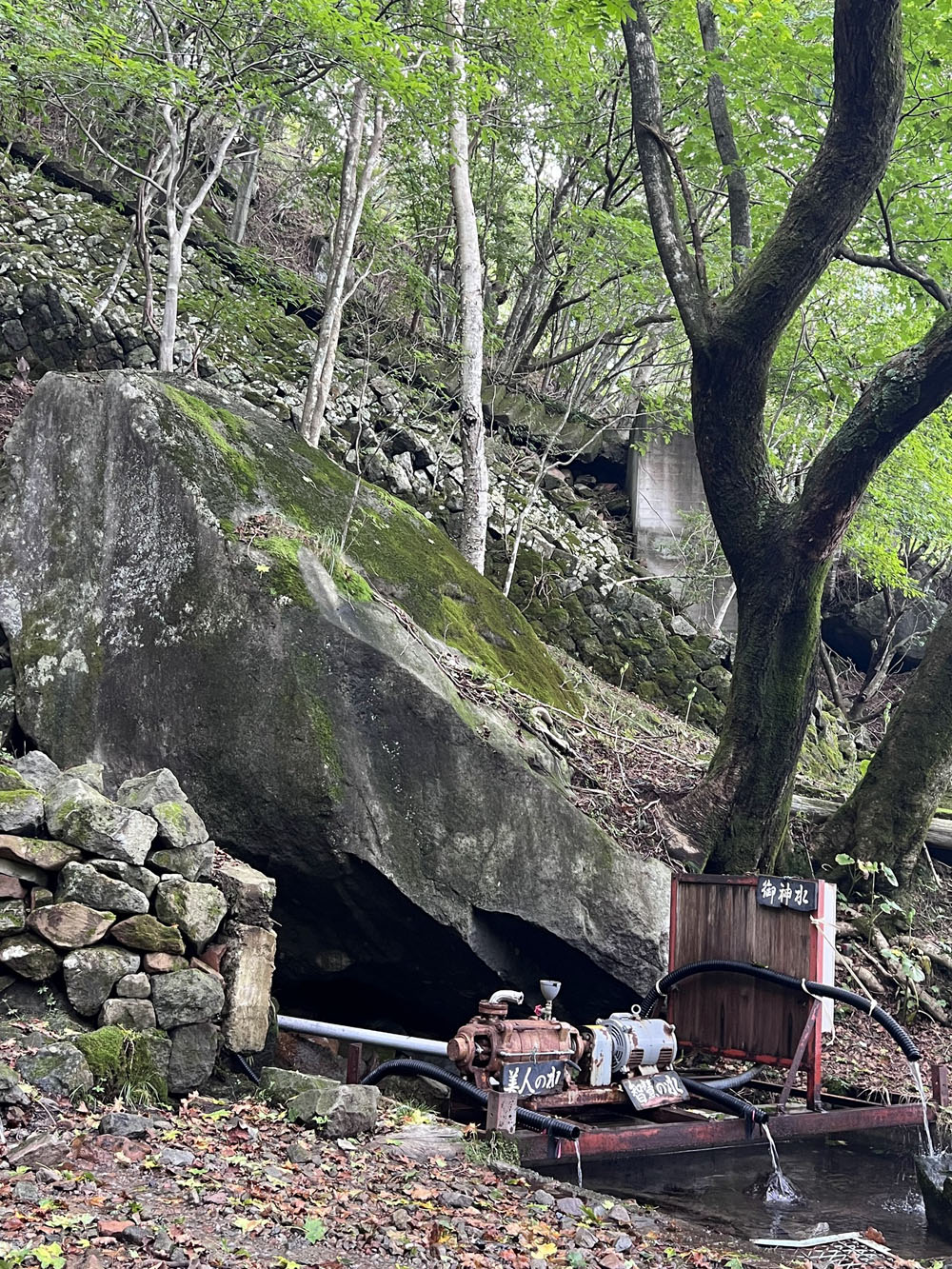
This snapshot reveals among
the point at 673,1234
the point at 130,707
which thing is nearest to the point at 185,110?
the point at 130,707

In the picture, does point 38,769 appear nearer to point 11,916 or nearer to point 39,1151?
point 11,916

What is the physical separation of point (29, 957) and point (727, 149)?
8.87 metres

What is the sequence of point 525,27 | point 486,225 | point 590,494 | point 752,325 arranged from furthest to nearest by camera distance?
point 590,494
point 486,225
point 525,27
point 752,325

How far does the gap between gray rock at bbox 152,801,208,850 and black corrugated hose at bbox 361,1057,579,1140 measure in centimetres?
170

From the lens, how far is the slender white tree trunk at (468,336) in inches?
411

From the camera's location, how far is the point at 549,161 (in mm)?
15852

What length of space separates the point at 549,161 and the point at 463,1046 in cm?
1444

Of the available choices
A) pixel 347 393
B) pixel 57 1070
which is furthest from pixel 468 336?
pixel 57 1070

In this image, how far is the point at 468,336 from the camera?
423 inches

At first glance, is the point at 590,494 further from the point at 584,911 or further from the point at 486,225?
the point at 584,911

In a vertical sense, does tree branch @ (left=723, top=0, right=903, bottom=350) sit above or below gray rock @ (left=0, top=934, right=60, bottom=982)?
above

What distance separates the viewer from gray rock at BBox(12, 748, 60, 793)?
17.3 feet

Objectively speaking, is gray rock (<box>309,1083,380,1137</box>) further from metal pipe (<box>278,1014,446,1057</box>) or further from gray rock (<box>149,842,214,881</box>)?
gray rock (<box>149,842,214,881</box>)

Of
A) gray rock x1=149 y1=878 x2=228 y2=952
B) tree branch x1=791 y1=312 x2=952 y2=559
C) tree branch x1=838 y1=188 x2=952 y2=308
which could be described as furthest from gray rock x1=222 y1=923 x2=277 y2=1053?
tree branch x1=838 y1=188 x2=952 y2=308
